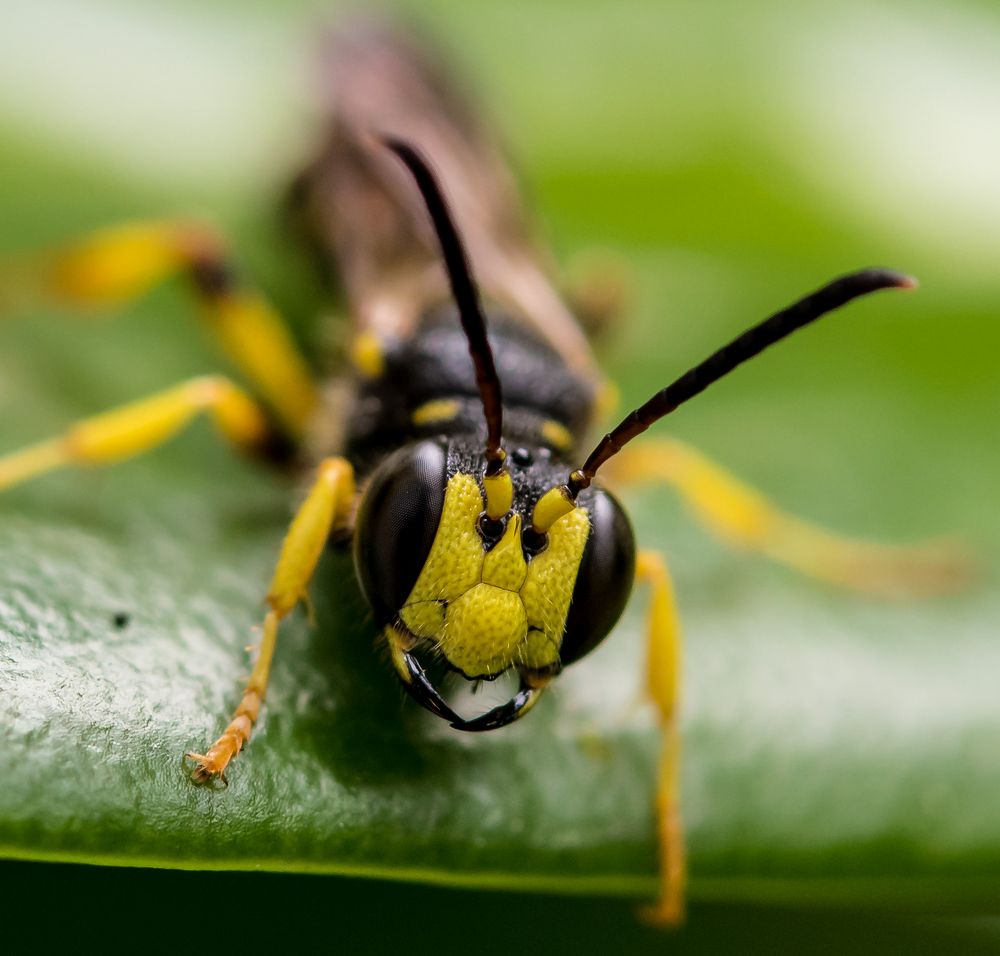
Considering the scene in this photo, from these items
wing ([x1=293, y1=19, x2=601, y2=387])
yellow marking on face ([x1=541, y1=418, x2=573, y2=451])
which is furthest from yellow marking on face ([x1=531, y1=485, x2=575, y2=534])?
wing ([x1=293, y1=19, x2=601, y2=387])

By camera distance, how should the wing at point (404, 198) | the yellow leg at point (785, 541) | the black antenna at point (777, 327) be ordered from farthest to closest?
the wing at point (404, 198)
the yellow leg at point (785, 541)
the black antenna at point (777, 327)

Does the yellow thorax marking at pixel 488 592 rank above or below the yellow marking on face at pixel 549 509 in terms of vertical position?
below

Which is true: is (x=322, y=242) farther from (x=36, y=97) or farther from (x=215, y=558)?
(x=215, y=558)

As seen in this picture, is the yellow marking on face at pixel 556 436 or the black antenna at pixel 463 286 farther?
the yellow marking on face at pixel 556 436

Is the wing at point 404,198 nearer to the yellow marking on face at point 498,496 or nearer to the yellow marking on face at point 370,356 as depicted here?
the yellow marking on face at point 370,356

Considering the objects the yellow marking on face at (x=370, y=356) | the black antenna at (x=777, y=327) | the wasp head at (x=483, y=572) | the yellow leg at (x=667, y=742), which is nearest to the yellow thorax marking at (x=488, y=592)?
the wasp head at (x=483, y=572)

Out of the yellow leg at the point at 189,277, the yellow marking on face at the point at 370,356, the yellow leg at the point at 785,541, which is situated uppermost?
the yellow leg at the point at 189,277

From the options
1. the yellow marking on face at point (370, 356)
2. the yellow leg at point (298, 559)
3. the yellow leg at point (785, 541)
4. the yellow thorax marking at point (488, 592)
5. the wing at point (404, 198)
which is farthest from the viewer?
the wing at point (404, 198)

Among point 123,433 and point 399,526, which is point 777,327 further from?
point 123,433
